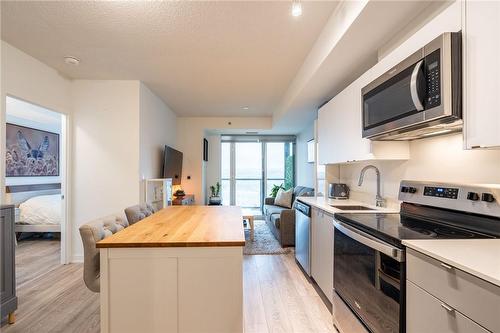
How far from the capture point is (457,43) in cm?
116

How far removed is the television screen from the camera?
425cm

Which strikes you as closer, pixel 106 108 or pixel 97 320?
pixel 97 320

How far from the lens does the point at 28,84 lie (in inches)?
108

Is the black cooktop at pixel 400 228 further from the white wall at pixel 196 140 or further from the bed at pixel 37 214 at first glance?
the bed at pixel 37 214

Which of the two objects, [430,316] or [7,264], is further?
[7,264]

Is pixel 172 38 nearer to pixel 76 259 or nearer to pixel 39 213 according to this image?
pixel 76 259

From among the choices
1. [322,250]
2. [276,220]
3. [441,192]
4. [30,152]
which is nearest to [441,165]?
[441,192]

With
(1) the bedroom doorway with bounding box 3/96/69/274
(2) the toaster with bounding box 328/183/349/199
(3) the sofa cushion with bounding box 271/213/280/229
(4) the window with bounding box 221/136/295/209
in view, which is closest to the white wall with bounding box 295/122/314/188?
(4) the window with bounding box 221/136/295/209

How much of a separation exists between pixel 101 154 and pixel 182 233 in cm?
258

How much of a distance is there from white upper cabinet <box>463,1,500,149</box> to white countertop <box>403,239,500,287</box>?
45 centimetres

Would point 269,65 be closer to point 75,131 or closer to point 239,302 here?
point 239,302

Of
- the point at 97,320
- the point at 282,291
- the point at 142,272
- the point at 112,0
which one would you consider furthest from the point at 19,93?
the point at 282,291

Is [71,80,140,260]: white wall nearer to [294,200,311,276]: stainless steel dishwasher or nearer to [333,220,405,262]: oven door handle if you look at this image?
[294,200,311,276]: stainless steel dishwasher

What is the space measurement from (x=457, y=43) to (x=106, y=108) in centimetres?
385
